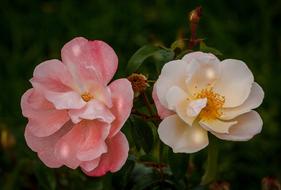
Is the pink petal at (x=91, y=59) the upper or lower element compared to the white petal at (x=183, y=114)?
upper

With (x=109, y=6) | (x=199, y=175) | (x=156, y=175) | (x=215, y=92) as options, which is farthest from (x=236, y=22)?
(x=215, y=92)

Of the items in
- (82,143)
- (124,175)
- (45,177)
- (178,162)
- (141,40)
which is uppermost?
(82,143)

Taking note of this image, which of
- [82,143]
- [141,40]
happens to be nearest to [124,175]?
[82,143]

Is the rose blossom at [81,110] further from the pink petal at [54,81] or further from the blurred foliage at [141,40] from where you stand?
the blurred foliage at [141,40]

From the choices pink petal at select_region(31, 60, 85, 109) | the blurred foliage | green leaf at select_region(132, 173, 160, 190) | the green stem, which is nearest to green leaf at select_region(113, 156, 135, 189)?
green leaf at select_region(132, 173, 160, 190)

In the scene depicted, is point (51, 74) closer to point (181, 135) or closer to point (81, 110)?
point (81, 110)

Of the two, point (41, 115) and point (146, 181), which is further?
point (146, 181)

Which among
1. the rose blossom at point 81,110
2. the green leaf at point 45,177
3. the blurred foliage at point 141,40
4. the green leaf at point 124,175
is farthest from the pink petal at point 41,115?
the blurred foliage at point 141,40
